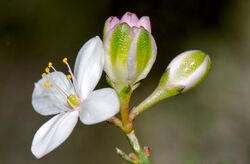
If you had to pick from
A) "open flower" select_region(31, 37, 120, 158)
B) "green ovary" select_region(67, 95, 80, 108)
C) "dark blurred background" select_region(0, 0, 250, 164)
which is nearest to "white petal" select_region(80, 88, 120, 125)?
"open flower" select_region(31, 37, 120, 158)

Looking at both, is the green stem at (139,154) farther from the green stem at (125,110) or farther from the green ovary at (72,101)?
the green ovary at (72,101)

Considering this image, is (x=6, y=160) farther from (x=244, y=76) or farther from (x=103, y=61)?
(x=103, y=61)

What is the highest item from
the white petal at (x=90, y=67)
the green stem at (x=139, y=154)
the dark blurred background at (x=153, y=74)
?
the white petal at (x=90, y=67)

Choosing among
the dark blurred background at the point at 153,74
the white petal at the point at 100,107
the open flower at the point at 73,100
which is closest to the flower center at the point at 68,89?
the open flower at the point at 73,100

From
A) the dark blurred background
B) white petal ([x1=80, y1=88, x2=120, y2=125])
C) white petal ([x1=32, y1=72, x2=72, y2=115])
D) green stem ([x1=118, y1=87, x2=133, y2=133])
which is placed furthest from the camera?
the dark blurred background

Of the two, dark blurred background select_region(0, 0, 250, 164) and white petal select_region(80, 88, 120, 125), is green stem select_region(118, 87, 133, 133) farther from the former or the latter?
dark blurred background select_region(0, 0, 250, 164)

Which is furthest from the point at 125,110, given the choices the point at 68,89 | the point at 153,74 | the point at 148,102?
the point at 153,74

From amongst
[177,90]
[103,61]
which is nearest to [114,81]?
[103,61]
